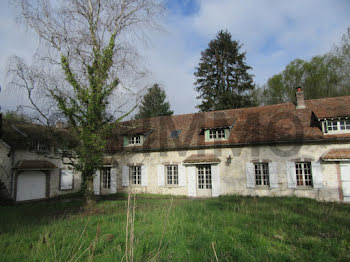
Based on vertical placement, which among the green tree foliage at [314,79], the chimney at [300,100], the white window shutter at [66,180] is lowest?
the white window shutter at [66,180]

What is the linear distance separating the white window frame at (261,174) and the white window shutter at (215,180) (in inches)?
88.3

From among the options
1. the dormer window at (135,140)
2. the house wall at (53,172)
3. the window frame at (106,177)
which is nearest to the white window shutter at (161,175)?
the dormer window at (135,140)

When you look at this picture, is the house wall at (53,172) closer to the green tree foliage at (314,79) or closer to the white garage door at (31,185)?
the white garage door at (31,185)

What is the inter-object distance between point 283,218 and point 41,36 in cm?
1200

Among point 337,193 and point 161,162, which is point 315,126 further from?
point 161,162

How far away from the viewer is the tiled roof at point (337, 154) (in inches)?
432

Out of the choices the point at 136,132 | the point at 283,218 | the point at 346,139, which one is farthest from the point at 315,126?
the point at 136,132

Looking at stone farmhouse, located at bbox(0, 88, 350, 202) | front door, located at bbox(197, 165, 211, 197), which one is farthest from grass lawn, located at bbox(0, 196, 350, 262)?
front door, located at bbox(197, 165, 211, 197)

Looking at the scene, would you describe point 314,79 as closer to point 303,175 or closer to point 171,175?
point 303,175

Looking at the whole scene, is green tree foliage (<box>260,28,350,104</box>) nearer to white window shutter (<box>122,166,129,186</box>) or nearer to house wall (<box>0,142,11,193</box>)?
white window shutter (<box>122,166,129,186</box>)

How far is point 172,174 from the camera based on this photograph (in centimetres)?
1492

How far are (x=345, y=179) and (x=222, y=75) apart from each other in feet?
60.6

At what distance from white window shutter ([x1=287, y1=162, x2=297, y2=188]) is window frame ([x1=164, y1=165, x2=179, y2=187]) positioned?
6.77 m

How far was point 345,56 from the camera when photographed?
19.8 m
